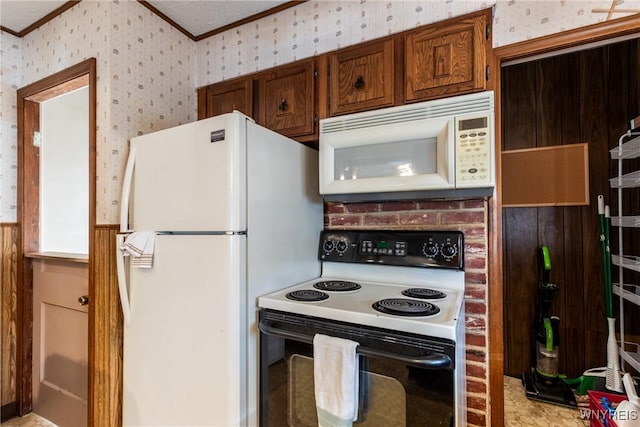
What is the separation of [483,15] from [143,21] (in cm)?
181

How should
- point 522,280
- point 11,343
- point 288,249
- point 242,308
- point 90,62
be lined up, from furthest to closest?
point 522,280, point 11,343, point 90,62, point 288,249, point 242,308

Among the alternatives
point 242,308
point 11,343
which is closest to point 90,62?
point 242,308

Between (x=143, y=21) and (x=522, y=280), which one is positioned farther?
(x=522, y=280)

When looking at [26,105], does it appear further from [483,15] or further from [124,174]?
[483,15]

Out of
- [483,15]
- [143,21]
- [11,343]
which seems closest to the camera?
[483,15]

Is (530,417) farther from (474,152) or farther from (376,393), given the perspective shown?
(474,152)

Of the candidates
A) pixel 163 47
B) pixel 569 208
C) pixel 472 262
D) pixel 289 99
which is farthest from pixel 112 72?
pixel 569 208

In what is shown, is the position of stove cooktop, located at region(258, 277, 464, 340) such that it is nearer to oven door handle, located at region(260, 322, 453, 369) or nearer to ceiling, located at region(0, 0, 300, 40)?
oven door handle, located at region(260, 322, 453, 369)

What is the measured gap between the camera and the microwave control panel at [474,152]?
127 centimetres

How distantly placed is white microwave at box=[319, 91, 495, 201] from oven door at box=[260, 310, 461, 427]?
2.15ft

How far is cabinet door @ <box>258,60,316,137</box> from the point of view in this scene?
5.65ft

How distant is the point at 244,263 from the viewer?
49.0 inches

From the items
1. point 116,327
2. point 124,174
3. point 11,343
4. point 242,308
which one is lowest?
point 11,343

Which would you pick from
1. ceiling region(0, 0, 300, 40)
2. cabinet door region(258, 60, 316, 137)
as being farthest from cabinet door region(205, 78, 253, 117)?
ceiling region(0, 0, 300, 40)
